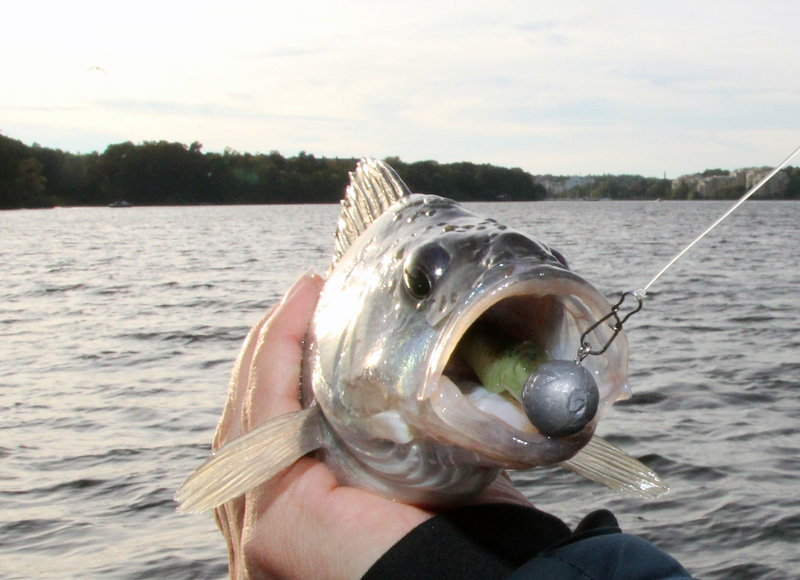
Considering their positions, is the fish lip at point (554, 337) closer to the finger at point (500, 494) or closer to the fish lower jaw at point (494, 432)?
the fish lower jaw at point (494, 432)

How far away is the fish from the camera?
2070 millimetres

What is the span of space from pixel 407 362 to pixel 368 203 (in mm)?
1225

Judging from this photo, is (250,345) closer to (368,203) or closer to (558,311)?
(368,203)

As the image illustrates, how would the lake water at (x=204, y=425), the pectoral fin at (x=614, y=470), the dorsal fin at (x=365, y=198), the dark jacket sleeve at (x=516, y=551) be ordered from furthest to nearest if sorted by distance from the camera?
the lake water at (x=204, y=425) → the dorsal fin at (x=365, y=198) → the pectoral fin at (x=614, y=470) → the dark jacket sleeve at (x=516, y=551)

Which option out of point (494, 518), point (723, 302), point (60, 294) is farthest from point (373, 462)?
point (60, 294)

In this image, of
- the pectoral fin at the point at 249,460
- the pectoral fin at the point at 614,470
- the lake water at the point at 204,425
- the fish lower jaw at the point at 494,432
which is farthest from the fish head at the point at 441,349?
the lake water at the point at 204,425

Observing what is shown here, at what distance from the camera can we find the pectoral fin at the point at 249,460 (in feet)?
8.16

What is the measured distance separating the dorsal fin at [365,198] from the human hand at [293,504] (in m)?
→ 0.32

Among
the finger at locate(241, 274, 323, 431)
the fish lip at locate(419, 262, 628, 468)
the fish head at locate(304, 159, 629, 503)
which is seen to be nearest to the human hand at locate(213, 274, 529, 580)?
the finger at locate(241, 274, 323, 431)

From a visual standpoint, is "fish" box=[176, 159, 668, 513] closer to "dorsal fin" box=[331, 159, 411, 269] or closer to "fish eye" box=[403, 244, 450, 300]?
"fish eye" box=[403, 244, 450, 300]

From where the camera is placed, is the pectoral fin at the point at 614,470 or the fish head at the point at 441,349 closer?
the fish head at the point at 441,349

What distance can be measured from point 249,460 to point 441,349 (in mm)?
722

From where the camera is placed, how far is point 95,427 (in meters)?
11.0

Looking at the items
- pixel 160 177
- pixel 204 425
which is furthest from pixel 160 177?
pixel 204 425
